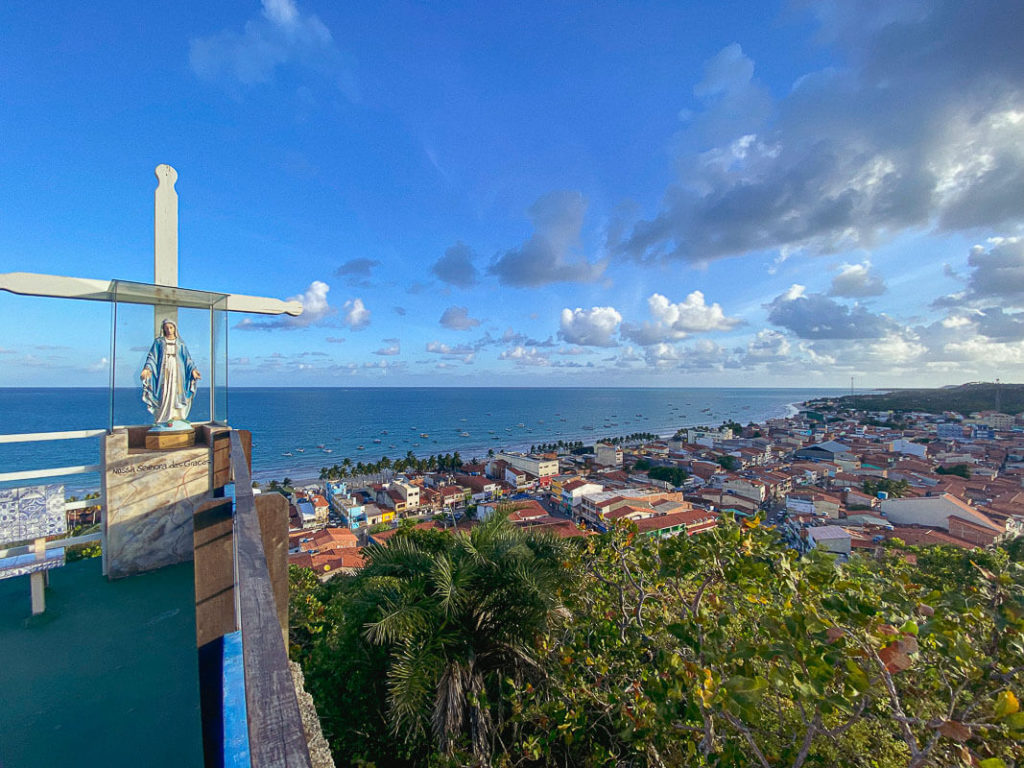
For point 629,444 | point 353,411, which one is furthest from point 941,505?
point 353,411

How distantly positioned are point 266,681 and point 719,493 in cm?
3959

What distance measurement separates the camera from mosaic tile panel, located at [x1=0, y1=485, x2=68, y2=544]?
3084 millimetres

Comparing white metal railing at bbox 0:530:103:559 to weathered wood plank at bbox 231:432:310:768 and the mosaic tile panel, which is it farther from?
weathered wood plank at bbox 231:432:310:768

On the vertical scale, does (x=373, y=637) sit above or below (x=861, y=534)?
above

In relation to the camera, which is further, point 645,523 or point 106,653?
point 645,523

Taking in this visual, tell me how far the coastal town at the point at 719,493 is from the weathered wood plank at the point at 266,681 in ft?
11.5

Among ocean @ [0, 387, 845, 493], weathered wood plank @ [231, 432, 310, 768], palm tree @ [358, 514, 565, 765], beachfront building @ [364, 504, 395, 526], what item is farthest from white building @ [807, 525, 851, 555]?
ocean @ [0, 387, 845, 493]

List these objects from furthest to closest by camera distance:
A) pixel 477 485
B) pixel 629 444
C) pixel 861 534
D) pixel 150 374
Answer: pixel 629 444, pixel 477 485, pixel 861 534, pixel 150 374

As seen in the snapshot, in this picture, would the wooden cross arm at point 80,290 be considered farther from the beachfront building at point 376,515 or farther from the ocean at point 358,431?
the ocean at point 358,431

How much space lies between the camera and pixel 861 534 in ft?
75.5

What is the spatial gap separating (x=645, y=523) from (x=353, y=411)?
3656 inches

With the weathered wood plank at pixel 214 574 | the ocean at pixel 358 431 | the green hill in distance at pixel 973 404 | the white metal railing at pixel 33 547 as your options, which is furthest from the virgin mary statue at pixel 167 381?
the green hill in distance at pixel 973 404

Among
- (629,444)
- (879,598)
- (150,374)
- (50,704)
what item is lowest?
(629,444)

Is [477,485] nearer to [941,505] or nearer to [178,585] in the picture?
[941,505]
